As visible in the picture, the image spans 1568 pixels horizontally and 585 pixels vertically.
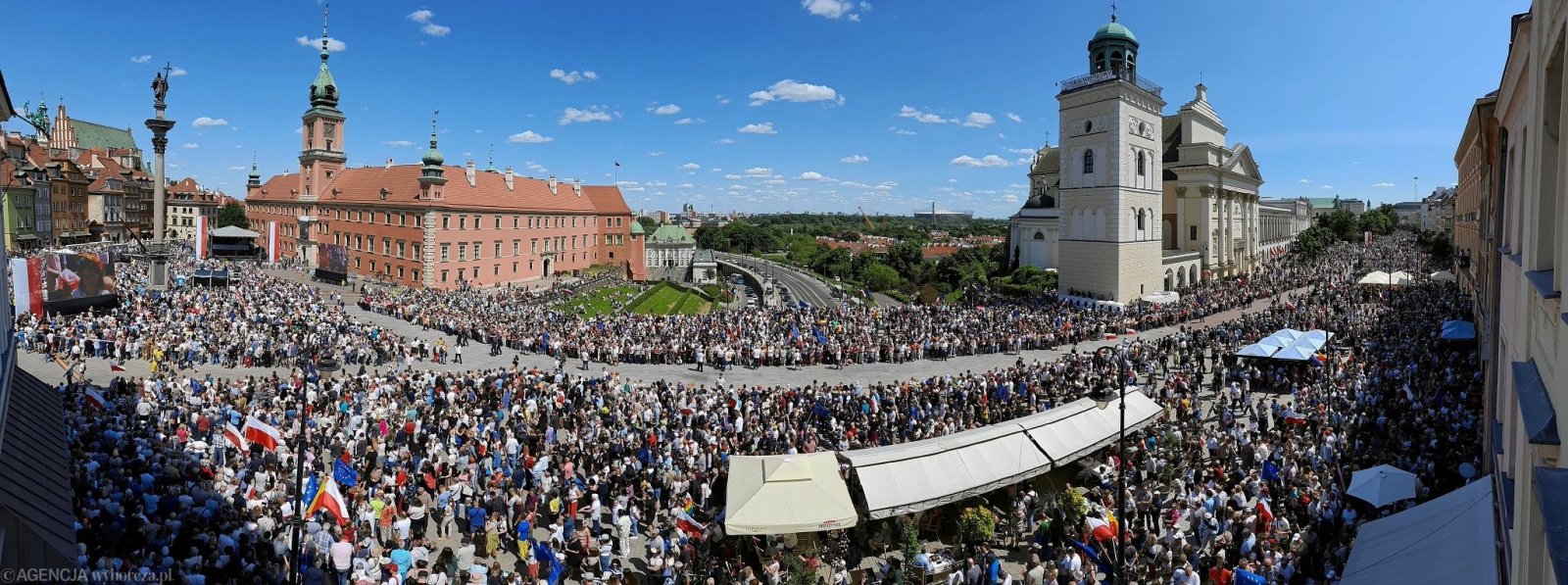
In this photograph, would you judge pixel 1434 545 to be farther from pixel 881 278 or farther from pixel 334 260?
pixel 881 278

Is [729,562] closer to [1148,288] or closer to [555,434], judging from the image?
[555,434]

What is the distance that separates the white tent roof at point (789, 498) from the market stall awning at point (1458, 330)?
69.9ft

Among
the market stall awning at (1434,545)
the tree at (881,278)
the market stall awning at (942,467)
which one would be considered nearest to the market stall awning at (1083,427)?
the market stall awning at (942,467)

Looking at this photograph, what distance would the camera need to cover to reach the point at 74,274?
99.7 ft

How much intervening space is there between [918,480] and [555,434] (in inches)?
355

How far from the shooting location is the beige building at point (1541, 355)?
4914 millimetres

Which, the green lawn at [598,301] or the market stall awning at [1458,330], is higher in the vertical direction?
the market stall awning at [1458,330]

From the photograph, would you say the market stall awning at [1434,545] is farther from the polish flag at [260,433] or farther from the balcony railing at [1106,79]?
the balcony railing at [1106,79]

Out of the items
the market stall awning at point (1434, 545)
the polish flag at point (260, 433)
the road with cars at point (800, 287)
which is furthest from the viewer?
the road with cars at point (800, 287)

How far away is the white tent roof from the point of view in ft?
37.5

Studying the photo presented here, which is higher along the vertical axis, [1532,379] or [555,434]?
[1532,379]

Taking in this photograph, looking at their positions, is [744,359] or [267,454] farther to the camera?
[744,359]

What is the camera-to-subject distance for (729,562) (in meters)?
12.0

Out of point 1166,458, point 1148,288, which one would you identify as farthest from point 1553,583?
point 1148,288
